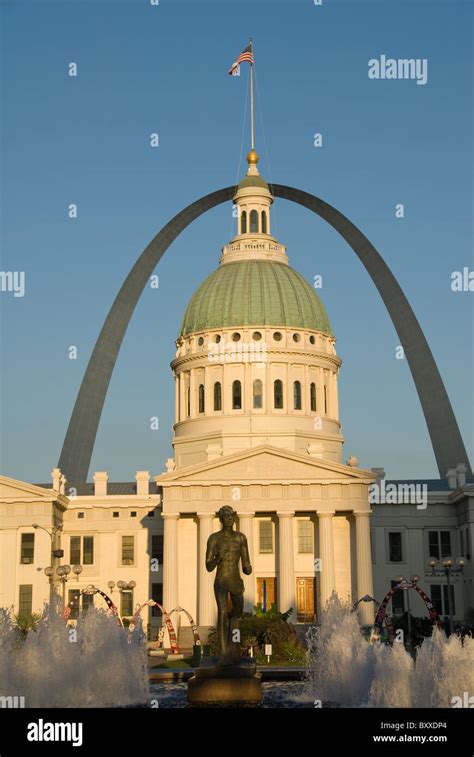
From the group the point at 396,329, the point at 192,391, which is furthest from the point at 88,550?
the point at 396,329

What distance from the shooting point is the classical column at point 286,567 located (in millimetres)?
78562

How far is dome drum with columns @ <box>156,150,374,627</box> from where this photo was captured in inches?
3162

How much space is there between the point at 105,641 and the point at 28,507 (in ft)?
168

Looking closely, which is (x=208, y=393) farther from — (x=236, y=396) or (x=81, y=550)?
(x=81, y=550)

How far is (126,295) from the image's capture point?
345 feet

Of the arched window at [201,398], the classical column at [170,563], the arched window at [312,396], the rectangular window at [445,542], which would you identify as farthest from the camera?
the arched window at [201,398]

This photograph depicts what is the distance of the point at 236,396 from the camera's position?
3797 inches

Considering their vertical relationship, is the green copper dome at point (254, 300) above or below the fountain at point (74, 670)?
above

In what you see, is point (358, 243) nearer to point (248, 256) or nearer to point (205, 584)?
point (248, 256)

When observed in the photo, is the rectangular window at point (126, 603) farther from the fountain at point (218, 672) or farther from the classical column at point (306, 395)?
the fountain at point (218, 672)

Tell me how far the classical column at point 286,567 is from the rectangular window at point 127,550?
15262 mm

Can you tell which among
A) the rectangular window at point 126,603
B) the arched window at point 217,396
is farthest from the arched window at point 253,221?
the rectangular window at point 126,603

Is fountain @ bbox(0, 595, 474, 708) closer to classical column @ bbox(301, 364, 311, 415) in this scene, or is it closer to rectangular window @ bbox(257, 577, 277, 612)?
rectangular window @ bbox(257, 577, 277, 612)
